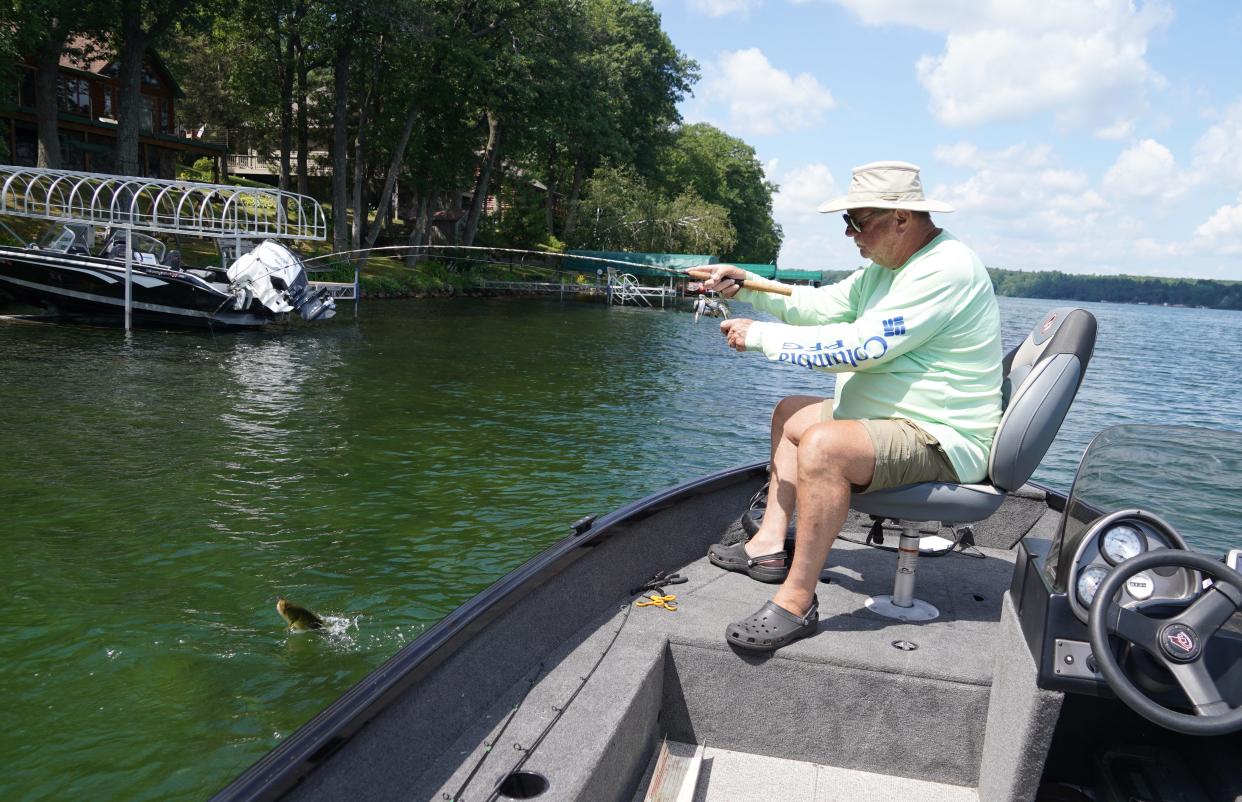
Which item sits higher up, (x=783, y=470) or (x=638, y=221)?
(x=638, y=221)

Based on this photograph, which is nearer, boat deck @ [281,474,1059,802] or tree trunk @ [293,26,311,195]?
boat deck @ [281,474,1059,802]

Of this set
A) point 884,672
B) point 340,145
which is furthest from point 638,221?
point 884,672

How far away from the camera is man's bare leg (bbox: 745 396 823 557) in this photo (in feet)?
13.5

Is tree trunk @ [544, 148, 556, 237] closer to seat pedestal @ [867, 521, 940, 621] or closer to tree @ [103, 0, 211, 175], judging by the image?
tree @ [103, 0, 211, 175]

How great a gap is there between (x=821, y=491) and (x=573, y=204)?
6116 cm

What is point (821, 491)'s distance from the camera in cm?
354

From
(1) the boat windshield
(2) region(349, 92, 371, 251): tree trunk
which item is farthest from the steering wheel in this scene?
(2) region(349, 92, 371, 251): tree trunk

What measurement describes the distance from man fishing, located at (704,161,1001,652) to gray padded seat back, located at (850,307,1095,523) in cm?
7

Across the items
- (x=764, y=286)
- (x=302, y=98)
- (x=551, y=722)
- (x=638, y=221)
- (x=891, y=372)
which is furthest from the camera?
(x=638, y=221)

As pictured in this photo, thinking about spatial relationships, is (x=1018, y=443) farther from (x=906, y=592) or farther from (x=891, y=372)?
(x=906, y=592)

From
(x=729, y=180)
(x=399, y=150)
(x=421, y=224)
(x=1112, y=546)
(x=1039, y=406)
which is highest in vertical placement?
(x=729, y=180)

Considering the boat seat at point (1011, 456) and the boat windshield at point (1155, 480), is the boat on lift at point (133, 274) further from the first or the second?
the boat windshield at point (1155, 480)

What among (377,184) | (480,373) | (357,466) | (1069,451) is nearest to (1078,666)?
(357,466)

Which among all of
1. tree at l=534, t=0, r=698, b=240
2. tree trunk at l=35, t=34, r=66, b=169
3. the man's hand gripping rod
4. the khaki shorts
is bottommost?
the khaki shorts
